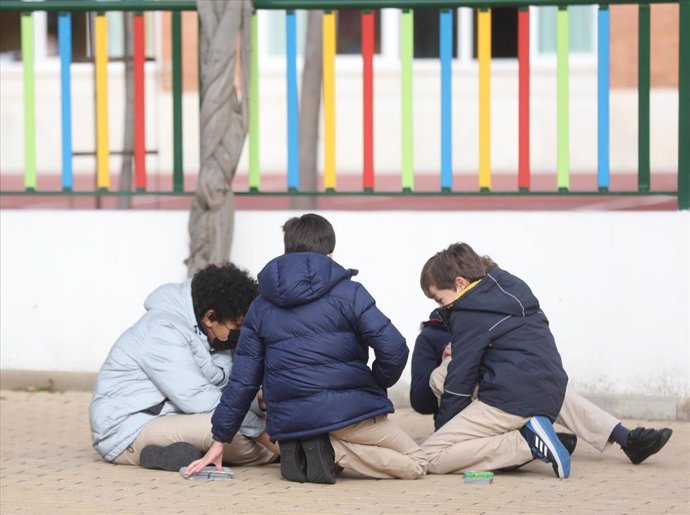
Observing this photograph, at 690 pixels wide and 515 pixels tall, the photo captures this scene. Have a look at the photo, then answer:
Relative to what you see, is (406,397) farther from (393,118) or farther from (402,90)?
(393,118)

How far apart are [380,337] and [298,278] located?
411 millimetres

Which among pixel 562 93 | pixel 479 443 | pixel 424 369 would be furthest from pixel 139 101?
pixel 479 443

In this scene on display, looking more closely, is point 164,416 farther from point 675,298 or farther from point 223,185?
point 675,298

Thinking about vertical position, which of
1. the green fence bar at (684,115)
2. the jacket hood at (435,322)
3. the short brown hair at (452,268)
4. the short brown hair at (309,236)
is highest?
the green fence bar at (684,115)

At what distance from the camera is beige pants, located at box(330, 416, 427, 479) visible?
233 inches

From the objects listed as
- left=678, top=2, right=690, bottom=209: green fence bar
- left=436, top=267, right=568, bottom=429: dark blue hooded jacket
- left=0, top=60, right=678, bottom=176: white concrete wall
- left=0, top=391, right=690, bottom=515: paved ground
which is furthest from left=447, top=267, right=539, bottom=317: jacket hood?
left=0, top=60, right=678, bottom=176: white concrete wall

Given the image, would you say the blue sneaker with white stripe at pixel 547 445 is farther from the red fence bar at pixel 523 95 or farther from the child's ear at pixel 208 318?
the red fence bar at pixel 523 95

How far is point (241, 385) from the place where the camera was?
5848 mm

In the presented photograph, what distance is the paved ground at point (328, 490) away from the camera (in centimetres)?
550

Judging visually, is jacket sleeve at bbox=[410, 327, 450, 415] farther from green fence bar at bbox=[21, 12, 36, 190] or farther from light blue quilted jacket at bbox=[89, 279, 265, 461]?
green fence bar at bbox=[21, 12, 36, 190]

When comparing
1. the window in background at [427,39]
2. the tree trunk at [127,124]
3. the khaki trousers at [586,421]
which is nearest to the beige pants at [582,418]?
the khaki trousers at [586,421]

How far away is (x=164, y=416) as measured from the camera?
6254 mm

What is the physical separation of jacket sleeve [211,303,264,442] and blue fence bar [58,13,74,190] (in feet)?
9.00

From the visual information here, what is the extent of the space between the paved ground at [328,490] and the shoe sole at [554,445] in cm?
5
